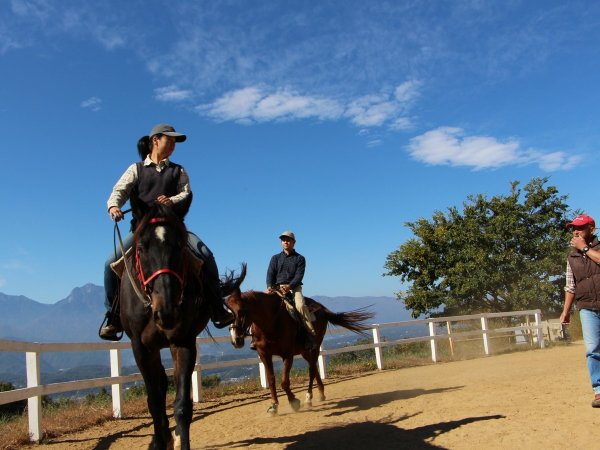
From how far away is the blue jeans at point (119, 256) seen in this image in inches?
201

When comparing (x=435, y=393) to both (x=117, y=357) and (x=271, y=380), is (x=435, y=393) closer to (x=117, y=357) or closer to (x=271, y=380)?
(x=271, y=380)

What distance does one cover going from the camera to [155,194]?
15.8 feet

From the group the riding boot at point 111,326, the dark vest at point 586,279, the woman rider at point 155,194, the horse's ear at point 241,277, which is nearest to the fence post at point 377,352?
the horse's ear at point 241,277

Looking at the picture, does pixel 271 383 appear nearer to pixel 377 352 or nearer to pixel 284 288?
pixel 284 288

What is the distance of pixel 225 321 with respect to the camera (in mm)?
5461

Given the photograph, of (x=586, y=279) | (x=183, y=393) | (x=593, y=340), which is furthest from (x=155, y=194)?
(x=593, y=340)

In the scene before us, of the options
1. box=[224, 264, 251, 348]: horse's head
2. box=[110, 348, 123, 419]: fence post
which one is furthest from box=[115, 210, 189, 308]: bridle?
box=[110, 348, 123, 419]: fence post

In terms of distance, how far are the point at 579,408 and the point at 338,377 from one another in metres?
8.96

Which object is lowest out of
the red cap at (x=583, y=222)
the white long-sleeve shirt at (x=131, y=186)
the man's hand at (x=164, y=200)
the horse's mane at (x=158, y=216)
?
the red cap at (x=583, y=222)

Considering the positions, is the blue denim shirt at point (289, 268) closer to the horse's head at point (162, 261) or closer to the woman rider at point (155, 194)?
the woman rider at point (155, 194)

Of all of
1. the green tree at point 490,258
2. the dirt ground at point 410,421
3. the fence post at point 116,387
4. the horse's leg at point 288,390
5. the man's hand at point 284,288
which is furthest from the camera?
the green tree at point 490,258

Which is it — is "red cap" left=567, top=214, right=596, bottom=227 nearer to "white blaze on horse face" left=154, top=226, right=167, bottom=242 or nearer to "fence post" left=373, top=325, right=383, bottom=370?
"white blaze on horse face" left=154, top=226, right=167, bottom=242

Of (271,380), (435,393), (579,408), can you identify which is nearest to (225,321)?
(271,380)

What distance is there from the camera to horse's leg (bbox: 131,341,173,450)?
469 cm
